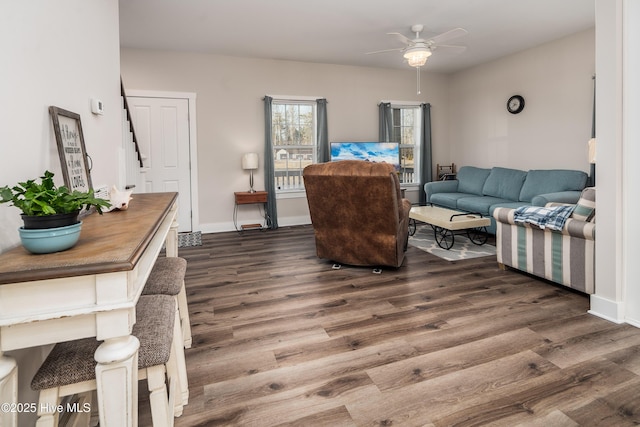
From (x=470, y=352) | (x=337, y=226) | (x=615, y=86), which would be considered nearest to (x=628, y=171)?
(x=615, y=86)

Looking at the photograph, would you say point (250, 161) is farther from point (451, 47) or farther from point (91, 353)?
point (91, 353)

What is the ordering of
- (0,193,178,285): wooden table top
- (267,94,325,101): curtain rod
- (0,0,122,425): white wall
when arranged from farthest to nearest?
(267,94,325,101): curtain rod < (0,0,122,425): white wall < (0,193,178,285): wooden table top

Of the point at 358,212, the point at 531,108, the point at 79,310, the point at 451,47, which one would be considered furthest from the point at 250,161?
the point at 79,310

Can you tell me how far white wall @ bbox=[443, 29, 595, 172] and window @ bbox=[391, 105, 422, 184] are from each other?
794 mm

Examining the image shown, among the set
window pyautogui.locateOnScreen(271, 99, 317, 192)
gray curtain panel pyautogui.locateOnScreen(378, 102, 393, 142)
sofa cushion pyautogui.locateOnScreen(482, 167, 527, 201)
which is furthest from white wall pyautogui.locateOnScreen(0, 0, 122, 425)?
sofa cushion pyautogui.locateOnScreen(482, 167, 527, 201)

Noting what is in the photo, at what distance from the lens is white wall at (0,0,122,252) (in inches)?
46.5

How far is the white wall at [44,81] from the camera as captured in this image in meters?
1.18

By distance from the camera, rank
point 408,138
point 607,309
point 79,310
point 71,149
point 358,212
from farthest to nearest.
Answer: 1. point 408,138
2. point 358,212
3. point 607,309
4. point 71,149
5. point 79,310

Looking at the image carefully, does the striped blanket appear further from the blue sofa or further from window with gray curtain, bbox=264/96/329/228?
window with gray curtain, bbox=264/96/329/228

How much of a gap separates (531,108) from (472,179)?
141 cm

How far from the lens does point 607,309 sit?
8.13 ft

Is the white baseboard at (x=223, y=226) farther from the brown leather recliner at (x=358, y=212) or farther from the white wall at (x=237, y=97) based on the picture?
the brown leather recliner at (x=358, y=212)

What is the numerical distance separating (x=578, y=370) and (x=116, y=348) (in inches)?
86.1

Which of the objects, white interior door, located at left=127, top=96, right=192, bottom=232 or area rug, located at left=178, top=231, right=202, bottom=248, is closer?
area rug, located at left=178, top=231, right=202, bottom=248
